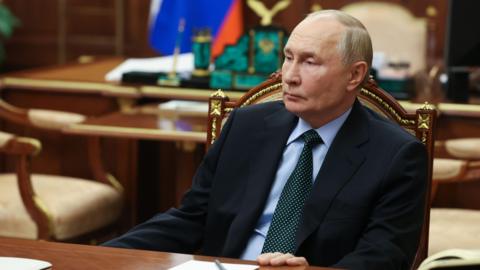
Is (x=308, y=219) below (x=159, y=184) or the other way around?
the other way around

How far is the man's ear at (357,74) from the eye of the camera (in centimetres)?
260

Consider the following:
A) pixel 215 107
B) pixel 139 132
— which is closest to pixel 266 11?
pixel 139 132

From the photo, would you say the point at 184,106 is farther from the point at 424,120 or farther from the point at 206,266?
the point at 206,266

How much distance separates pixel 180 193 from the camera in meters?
4.78

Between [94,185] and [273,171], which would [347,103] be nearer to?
[273,171]

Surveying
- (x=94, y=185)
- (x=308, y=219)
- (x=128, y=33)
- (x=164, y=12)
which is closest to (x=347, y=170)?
(x=308, y=219)

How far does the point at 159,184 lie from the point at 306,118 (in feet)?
7.74

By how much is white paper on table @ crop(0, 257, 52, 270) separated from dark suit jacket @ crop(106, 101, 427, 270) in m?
0.43

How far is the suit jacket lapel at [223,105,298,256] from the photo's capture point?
8.63 feet

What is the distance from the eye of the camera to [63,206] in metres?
4.21

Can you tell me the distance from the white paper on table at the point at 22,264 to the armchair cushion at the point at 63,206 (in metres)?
Result: 2.01

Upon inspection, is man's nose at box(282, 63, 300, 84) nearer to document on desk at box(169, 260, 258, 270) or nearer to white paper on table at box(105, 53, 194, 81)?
document on desk at box(169, 260, 258, 270)

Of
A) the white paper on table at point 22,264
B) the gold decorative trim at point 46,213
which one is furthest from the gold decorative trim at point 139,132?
the white paper on table at point 22,264

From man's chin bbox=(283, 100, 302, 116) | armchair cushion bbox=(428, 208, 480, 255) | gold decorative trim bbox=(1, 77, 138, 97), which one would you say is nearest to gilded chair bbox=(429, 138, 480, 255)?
armchair cushion bbox=(428, 208, 480, 255)
